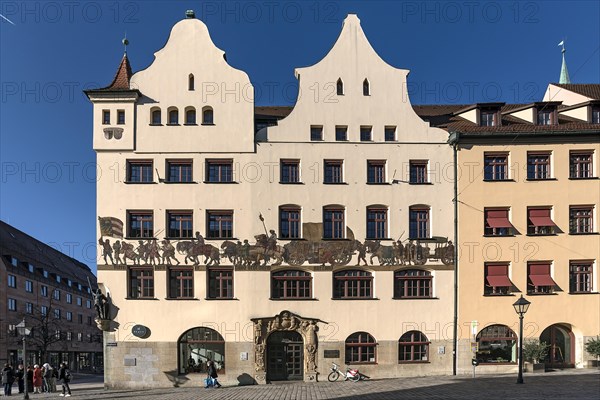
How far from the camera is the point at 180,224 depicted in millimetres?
31547

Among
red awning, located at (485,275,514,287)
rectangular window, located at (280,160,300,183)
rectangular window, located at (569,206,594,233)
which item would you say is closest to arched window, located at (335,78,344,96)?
rectangular window, located at (280,160,300,183)

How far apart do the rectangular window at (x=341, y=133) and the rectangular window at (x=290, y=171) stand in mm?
2853

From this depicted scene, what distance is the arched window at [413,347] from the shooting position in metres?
31.3

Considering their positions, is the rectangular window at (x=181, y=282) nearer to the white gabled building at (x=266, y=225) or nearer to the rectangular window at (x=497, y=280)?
the white gabled building at (x=266, y=225)

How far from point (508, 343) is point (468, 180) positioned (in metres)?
9.81

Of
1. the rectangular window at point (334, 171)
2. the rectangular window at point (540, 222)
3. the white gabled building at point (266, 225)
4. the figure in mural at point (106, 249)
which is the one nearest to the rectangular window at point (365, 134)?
the white gabled building at point (266, 225)

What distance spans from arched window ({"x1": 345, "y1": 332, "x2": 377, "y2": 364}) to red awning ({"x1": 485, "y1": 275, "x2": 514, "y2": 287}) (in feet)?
25.2

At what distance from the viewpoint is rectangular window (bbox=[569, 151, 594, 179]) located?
106 ft

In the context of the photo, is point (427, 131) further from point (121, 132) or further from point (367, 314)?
point (121, 132)

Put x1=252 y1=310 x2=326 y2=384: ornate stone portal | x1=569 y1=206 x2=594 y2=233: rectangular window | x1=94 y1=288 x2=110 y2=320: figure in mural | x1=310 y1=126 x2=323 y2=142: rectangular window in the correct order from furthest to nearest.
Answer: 1. x1=310 y1=126 x2=323 y2=142: rectangular window
2. x1=569 y1=206 x2=594 y2=233: rectangular window
3. x1=252 y1=310 x2=326 y2=384: ornate stone portal
4. x1=94 y1=288 x2=110 y2=320: figure in mural

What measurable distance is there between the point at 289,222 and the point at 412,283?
319 inches

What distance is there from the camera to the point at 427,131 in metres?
32.7

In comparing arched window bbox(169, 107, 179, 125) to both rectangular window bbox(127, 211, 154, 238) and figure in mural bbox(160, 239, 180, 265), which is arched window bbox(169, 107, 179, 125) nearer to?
rectangular window bbox(127, 211, 154, 238)

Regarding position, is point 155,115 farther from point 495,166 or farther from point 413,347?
point 495,166
